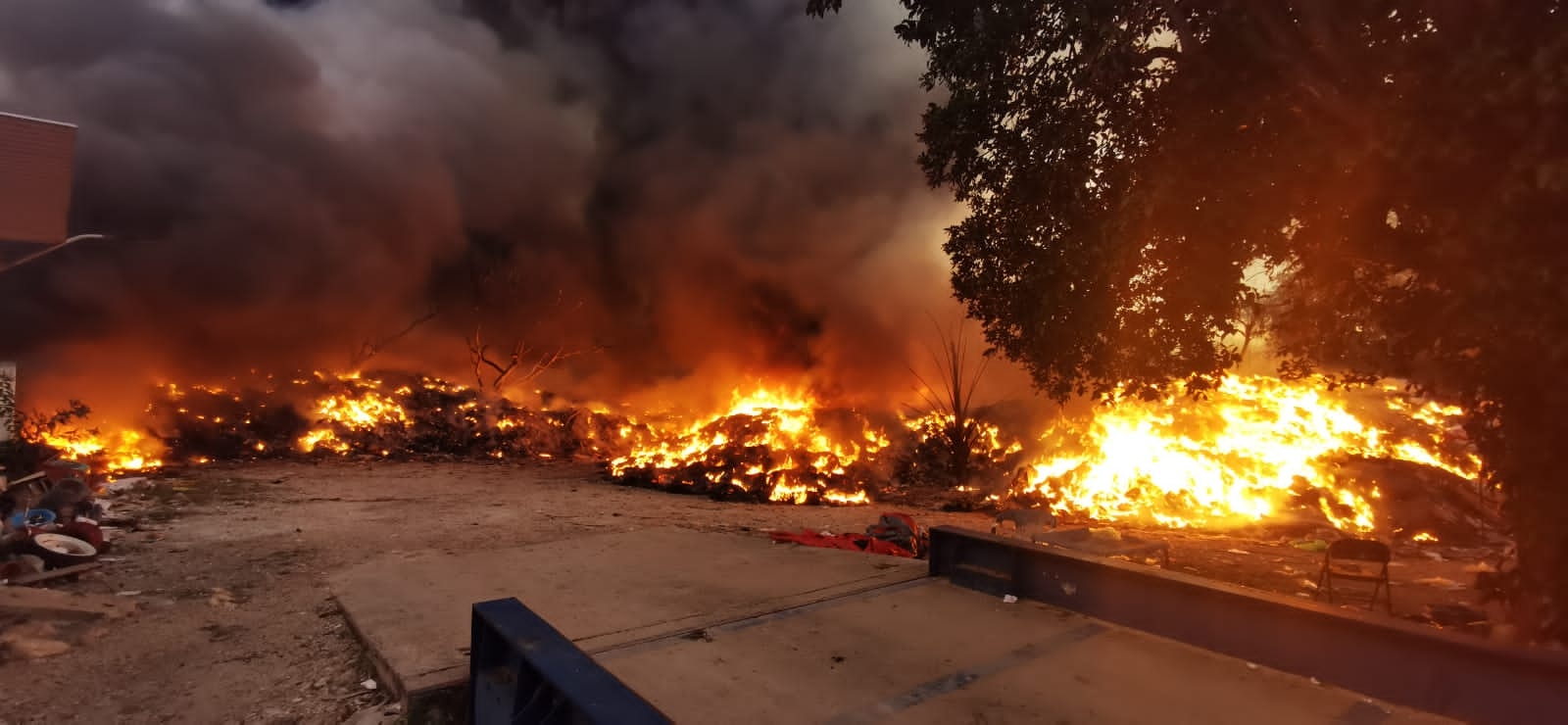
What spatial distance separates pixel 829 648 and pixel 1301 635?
8.34ft

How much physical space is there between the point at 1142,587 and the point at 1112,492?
33.4 ft

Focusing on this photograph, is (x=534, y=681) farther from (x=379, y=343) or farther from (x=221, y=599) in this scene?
(x=379, y=343)

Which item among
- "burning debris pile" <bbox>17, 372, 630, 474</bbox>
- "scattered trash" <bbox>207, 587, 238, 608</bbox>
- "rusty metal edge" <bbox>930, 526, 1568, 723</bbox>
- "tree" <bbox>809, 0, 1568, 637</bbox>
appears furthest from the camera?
"burning debris pile" <bbox>17, 372, 630, 474</bbox>

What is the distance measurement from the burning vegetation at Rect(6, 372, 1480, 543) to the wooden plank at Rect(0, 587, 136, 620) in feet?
31.4

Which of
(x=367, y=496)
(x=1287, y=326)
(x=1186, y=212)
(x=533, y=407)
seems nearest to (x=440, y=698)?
(x=1186, y=212)

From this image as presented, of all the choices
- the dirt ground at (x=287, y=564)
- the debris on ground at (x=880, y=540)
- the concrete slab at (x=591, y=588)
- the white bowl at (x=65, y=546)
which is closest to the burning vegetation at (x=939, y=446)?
the dirt ground at (x=287, y=564)

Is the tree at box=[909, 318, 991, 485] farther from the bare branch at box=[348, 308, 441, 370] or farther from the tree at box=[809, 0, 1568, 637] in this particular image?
the bare branch at box=[348, 308, 441, 370]

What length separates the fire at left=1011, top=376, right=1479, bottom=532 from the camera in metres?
12.4

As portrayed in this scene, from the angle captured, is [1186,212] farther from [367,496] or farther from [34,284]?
[34,284]

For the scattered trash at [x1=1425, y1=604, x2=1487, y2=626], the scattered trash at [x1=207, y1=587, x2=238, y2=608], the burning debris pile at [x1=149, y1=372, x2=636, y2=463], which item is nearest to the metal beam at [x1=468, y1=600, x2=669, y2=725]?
the scattered trash at [x1=207, y1=587, x2=238, y2=608]

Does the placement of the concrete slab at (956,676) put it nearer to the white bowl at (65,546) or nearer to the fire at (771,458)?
the white bowl at (65,546)

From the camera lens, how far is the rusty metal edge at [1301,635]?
309cm

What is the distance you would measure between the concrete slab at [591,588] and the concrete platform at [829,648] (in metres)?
0.02

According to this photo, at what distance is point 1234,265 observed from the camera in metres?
5.80
